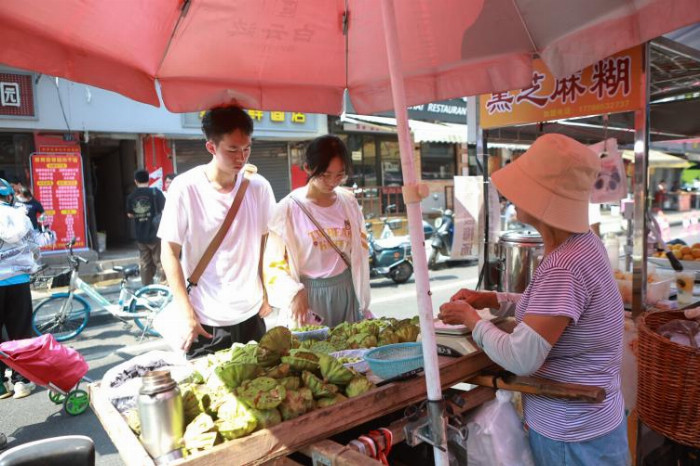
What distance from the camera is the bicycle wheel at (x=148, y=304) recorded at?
260 inches

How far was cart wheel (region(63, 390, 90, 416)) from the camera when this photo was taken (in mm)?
4280

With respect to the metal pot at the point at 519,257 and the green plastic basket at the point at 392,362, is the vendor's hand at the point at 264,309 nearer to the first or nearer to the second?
the green plastic basket at the point at 392,362

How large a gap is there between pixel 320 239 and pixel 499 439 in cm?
154

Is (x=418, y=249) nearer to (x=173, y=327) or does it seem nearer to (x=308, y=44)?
(x=173, y=327)

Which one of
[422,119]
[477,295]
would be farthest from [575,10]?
[422,119]

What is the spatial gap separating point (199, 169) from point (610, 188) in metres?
2.84

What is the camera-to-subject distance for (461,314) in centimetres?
180

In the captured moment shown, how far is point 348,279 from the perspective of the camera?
9.85ft

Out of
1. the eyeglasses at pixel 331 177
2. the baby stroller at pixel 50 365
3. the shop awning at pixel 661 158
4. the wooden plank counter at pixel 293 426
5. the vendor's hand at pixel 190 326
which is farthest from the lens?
the shop awning at pixel 661 158

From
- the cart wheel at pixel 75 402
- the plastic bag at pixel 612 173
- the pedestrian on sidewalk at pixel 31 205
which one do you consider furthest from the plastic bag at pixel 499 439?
the pedestrian on sidewalk at pixel 31 205

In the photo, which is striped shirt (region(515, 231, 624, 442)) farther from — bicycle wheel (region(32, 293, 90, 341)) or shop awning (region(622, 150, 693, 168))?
shop awning (region(622, 150, 693, 168))

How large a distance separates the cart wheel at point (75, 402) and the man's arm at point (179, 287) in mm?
2644

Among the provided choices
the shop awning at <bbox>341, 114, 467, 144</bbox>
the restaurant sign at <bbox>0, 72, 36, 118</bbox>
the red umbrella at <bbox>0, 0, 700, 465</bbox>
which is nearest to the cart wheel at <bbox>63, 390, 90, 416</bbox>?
the red umbrella at <bbox>0, 0, 700, 465</bbox>

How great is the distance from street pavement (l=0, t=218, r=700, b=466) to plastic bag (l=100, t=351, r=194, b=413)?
7.19ft
